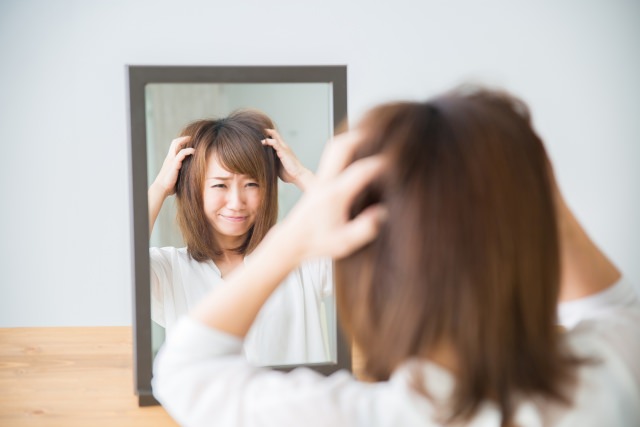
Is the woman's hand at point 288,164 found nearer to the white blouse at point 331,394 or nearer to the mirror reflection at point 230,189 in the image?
the mirror reflection at point 230,189

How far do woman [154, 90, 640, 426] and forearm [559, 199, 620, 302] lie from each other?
0.37 feet

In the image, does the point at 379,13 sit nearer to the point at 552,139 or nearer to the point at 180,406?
the point at 552,139

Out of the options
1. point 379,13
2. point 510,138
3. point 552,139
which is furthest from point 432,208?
point 552,139

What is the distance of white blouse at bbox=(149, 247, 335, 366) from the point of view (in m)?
0.87

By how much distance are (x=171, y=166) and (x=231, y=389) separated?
0.42 meters

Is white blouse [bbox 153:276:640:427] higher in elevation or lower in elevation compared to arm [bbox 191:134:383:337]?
lower

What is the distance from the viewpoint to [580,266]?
615 mm

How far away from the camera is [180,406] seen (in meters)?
0.49

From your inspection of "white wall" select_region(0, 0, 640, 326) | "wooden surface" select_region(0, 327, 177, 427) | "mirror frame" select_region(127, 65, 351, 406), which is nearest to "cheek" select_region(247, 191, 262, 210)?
"mirror frame" select_region(127, 65, 351, 406)

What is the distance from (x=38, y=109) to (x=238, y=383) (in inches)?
40.1

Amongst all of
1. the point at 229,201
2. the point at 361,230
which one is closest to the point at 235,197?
the point at 229,201

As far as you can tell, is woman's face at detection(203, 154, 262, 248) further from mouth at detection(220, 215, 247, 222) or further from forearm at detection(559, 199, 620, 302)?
forearm at detection(559, 199, 620, 302)

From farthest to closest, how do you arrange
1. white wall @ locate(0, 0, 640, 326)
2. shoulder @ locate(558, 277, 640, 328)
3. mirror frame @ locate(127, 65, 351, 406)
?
white wall @ locate(0, 0, 640, 326) → mirror frame @ locate(127, 65, 351, 406) → shoulder @ locate(558, 277, 640, 328)

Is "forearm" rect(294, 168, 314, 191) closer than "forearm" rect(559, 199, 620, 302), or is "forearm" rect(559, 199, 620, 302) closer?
"forearm" rect(559, 199, 620, 302)
